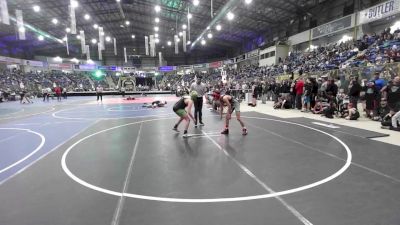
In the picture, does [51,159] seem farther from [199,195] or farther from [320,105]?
[320,105]

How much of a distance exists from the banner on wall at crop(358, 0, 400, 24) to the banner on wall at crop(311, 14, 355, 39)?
1.18 m

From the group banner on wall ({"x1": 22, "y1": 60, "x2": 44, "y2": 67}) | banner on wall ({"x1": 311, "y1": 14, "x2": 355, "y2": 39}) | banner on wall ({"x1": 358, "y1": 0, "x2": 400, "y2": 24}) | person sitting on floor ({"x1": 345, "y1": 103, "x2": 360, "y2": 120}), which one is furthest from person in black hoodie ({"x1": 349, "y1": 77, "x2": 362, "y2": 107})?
banner on wall ({"x1": 22, "y1": 60, "x2": 44, "y2": 67})

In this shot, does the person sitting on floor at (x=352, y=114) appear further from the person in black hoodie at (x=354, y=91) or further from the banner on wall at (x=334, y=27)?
the banner on wall at (x=334, y=27)

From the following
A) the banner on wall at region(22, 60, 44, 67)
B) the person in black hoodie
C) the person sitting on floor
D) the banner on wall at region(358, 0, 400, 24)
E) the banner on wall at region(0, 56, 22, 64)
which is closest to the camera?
the person sitting on floor

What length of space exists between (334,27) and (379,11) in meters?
5.56

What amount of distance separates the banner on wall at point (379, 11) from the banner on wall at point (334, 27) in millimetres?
→ 1182

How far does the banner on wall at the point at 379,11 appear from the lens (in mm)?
18781

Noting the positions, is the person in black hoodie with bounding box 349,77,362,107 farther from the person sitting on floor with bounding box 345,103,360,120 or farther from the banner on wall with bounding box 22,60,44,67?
the banner on wall with bounding box 22,60,44,67

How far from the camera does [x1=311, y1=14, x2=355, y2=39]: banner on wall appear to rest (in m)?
24.1

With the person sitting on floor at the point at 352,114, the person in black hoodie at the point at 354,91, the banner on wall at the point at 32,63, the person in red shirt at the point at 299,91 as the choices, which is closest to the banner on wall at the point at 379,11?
the person in red shirt at the point at 299,91

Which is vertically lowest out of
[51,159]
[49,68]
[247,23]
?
[51,159]

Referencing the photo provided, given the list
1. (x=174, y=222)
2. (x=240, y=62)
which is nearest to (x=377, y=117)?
(x=174, y=222)

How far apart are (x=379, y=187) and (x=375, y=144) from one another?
3.03 metres

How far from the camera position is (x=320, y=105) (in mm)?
12359
